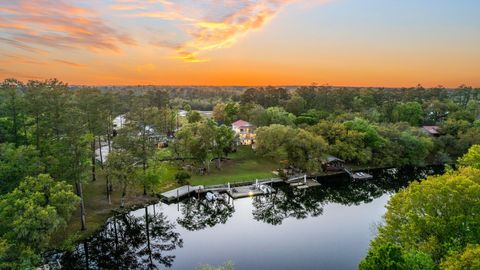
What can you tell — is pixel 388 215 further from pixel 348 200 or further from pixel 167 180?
pixel 167 180

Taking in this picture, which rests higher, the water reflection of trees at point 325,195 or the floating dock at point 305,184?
the floating dock at point 305,184

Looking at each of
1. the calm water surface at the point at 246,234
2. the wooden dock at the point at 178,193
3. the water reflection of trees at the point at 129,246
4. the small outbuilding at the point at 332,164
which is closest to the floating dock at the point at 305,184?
the calm water surface at the point at 246,234

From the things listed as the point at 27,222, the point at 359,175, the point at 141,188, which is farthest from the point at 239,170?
the point at 27,222

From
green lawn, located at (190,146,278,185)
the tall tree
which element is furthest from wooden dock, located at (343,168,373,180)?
the tall tree

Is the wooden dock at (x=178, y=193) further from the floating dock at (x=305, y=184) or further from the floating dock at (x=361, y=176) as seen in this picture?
the floating dock at (x=361, y=176)

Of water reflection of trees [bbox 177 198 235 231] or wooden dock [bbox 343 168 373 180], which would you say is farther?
wooden dock [bbox 343 168 373 180]

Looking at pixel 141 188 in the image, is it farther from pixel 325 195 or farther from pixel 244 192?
pixel 325 195

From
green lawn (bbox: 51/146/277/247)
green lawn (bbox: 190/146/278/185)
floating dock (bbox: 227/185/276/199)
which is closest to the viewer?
green lawn (bbox: 51/146/277/247)

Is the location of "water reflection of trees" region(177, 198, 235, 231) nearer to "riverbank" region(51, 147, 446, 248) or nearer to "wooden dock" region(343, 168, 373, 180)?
"riverbank" region(51, 147, 446, 248)
